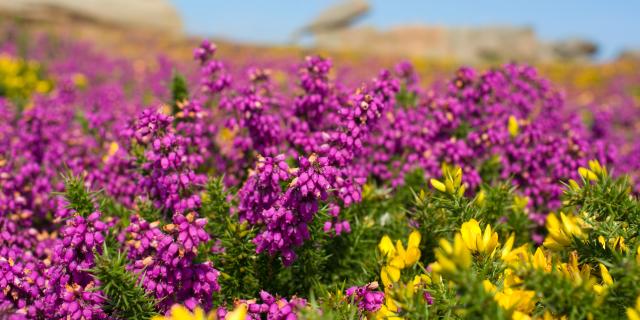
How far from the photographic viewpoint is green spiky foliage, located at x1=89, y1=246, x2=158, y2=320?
202 centimetres

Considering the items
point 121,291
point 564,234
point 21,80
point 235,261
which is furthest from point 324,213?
point 21,80

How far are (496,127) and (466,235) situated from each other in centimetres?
192

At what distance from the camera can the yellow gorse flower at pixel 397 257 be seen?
2.34m

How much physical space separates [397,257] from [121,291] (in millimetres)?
1332

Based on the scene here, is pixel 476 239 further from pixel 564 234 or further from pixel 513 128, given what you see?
pixel 513 128

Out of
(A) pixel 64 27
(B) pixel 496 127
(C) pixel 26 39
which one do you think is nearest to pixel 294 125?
(B) pixel 496 127

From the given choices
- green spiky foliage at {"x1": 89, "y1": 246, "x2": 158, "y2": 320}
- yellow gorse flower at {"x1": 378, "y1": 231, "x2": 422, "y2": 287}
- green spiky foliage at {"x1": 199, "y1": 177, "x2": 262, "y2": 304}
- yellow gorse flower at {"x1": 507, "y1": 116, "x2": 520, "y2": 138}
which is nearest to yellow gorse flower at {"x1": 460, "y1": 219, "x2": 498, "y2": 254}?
yellow gorse flower at {"x1": 378, "y1": 231, "x2": 422, "y2": 287}

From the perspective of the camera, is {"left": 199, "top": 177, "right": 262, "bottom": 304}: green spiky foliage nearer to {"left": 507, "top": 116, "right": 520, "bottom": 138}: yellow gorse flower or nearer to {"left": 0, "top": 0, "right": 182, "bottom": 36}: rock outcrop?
{"left": 507, "top": 116, "right": 520, "bottom": 138}: yellow gorse flower

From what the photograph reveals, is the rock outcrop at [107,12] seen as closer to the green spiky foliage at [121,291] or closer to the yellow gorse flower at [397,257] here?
the green spiky foliage at [121,291]

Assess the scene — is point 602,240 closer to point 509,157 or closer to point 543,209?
point 543,209

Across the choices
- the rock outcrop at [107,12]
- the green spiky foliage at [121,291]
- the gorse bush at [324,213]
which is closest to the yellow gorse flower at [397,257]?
the gorse bush at [324,213]

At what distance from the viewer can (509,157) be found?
3963 mm

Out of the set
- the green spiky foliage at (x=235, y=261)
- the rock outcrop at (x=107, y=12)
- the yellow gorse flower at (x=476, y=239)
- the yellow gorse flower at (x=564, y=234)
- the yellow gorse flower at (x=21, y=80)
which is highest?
the rock outcrop at (x=107, y=12)

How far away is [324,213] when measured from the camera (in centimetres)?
254
